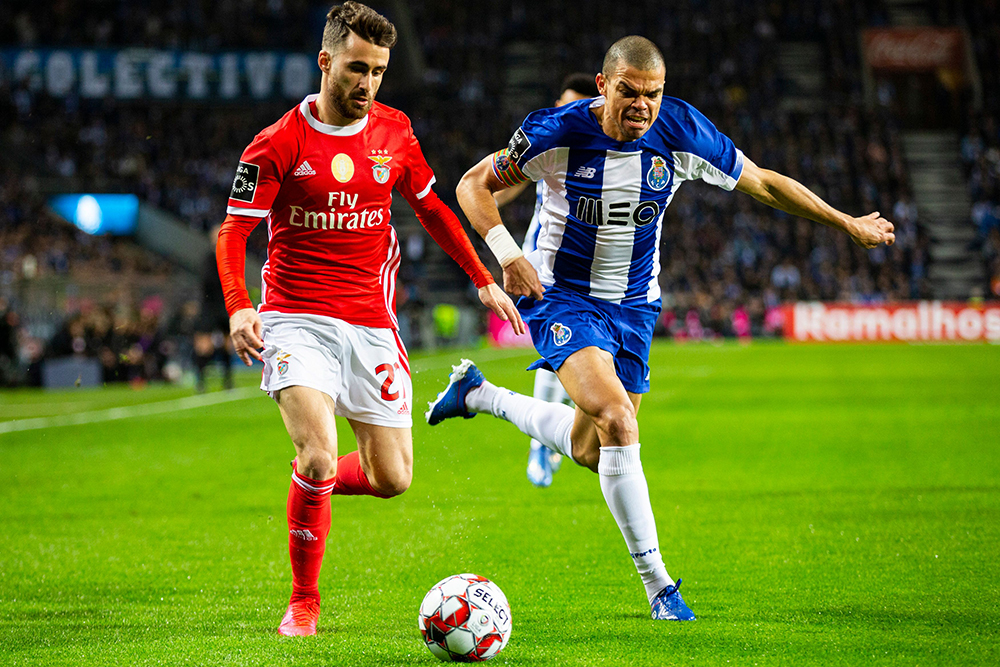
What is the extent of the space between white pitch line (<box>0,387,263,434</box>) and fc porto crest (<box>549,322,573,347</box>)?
359 inches

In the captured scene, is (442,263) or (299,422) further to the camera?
(442,263)

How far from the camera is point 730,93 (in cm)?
3769

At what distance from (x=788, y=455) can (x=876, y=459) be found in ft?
2.34

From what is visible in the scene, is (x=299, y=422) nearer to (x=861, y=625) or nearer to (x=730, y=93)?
(x=861, y=625)

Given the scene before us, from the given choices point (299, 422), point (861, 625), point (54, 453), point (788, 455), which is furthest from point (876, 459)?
point (54, 453)

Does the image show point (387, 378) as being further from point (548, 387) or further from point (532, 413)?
point (548, 387)

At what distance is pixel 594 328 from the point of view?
5234 millimetres

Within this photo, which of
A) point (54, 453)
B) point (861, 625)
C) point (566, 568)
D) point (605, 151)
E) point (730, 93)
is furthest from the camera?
point (730, 93)

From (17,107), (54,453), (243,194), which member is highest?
(17,107)

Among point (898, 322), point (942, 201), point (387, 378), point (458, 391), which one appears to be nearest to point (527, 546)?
point (458, 391)

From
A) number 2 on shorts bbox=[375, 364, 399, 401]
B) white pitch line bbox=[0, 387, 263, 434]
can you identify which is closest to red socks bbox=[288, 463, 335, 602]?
number 2 on shorts bbox=[375, 364, 399, 401]

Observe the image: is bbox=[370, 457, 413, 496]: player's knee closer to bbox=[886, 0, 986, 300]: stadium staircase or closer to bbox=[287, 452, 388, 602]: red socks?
bbox=[287, 452, 388, 602]: red socks

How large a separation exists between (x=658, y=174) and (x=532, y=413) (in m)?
1.66

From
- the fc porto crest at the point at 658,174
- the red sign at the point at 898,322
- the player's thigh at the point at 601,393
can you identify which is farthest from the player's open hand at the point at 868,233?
the red sign at the point at 898,322
